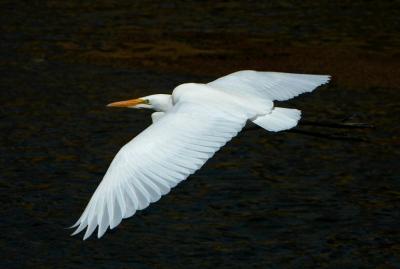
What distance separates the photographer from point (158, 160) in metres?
4.97

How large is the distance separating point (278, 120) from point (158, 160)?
0.86 metres

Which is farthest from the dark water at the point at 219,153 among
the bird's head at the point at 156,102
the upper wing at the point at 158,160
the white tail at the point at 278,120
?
the upper wing at the point at 158,160

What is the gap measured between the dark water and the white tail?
110 centimetres

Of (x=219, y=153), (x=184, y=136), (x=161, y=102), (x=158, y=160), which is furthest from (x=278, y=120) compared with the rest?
(x=219, y=153)

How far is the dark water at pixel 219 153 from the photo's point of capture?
21.8 feet

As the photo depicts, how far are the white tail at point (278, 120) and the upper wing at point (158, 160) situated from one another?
0.33 ft

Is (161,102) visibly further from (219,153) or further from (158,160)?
(219,153)

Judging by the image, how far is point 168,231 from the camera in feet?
22.4

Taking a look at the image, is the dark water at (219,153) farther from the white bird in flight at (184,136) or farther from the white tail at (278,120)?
the white tail at (278,120)

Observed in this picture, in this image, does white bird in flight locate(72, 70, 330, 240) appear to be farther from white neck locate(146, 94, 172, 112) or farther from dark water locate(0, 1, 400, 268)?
dark water locate(0, 1, 400, 268)

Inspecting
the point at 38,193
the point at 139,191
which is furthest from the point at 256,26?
the point at 139,191

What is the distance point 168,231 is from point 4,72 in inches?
160

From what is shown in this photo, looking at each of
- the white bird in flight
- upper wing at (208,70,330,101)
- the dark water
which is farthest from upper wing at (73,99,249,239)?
the dark water

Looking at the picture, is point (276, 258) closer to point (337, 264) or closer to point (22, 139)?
point (337, 264)
